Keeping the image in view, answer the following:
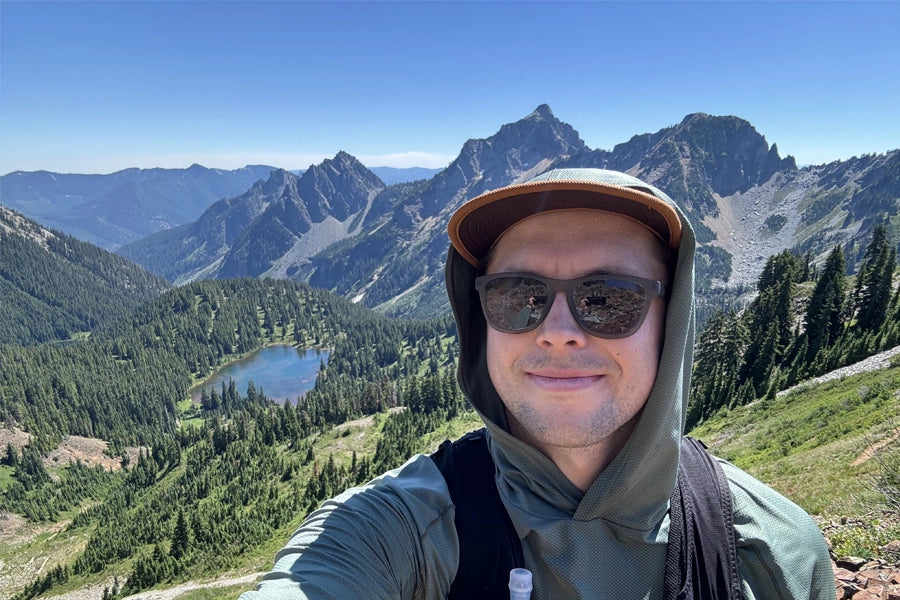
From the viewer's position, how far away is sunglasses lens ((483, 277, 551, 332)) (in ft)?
9.12

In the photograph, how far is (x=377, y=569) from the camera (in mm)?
2475

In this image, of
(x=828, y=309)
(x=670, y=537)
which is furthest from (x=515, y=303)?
(x=828, y=309)

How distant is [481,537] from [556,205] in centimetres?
196

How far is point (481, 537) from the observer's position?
2.51 metres

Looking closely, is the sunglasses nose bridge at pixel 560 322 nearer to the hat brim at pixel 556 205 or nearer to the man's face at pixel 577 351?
the man's face at pixel 577 351

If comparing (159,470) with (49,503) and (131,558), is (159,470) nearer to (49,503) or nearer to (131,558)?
(49,503)

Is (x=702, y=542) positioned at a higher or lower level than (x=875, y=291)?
higher

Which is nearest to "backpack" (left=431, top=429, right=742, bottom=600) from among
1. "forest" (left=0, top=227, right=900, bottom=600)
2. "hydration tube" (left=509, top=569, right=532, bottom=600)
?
"hydration tube" (left=509, top=569, right=532, bottom=600)

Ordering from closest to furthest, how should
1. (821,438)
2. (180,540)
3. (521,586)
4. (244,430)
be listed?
(521,586) < (821,438) < (180,540) < (244,430)

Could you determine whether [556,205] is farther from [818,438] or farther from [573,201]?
[818,438]

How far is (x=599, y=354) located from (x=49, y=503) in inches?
5679

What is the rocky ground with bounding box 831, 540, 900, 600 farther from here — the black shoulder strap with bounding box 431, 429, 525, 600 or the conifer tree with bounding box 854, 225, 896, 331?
the conifer tree with bounding box 854, 225, 896, 331

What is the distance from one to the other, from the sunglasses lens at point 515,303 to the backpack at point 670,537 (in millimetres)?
935

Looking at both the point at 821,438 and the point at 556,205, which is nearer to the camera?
the point at 556,205
